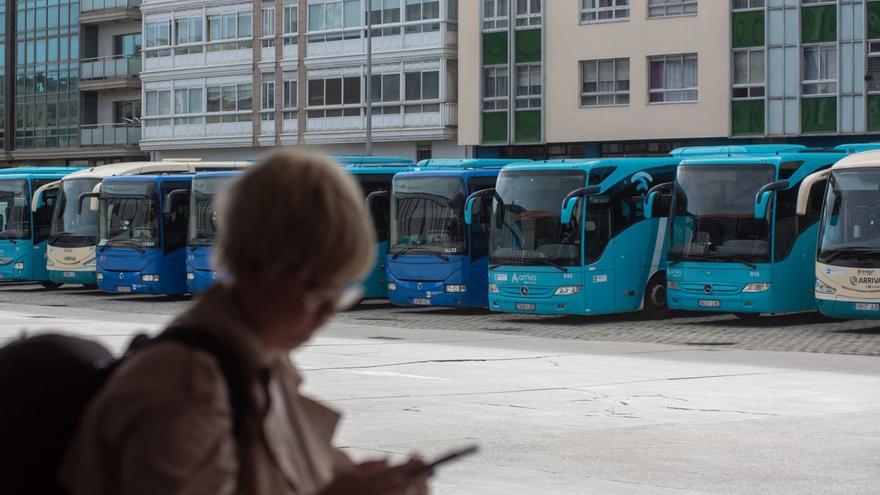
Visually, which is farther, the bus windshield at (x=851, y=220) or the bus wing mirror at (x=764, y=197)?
the bus wing mirror at (x=764, y=197)

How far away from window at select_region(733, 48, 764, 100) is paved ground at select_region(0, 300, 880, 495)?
81.7ft

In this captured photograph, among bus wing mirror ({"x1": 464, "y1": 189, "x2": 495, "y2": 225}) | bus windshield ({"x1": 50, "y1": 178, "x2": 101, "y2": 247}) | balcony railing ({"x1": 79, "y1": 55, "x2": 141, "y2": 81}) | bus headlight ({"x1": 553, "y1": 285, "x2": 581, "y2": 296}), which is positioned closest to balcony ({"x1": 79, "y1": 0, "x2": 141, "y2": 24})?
balcony railing ({"x1": 79, "y1": 55, "x2": 141, "y2": 81})

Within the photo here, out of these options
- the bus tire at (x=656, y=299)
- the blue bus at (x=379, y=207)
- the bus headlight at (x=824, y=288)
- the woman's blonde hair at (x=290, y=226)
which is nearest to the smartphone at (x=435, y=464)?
the woman's blonde hair at (x=290, y=226)

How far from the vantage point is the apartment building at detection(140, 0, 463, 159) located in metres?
55.2

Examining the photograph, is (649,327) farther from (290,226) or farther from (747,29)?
(290,226)

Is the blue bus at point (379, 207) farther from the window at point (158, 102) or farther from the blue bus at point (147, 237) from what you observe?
the window at point (158, 102)

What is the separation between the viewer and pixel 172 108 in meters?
64.2

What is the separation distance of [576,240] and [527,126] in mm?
25130

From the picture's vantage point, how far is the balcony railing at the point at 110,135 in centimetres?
6756

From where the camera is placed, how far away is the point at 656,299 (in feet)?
94.6

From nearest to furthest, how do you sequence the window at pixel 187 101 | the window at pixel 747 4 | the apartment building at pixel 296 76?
1. the window at pixel 747 4
2. the apartment building at pixel 296 76
3. the window at pixel 187 101

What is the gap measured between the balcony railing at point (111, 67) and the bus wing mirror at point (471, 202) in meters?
39.7

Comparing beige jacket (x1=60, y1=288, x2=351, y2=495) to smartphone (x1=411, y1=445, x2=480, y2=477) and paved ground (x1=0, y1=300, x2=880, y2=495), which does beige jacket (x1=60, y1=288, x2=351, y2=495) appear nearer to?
smartphone (x1=411, y1=445, x2=480, y2=477)

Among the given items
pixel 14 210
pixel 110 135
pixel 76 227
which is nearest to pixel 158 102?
pixel 110 135
